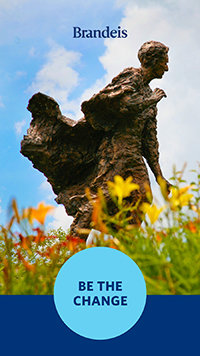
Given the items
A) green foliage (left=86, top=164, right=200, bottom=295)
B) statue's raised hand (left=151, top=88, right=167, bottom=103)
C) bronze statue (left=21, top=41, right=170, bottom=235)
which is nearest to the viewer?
green foliage (left=86, top=164, right=200, bottom=295)

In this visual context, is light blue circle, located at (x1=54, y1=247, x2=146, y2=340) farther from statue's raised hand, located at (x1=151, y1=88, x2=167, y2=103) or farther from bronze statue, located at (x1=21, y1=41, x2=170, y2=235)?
statue's raised hand, located at (x1=151, y1=88, x2=167, y2=103)

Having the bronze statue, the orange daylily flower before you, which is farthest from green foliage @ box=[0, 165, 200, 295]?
the bronze statue

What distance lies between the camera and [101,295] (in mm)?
1152

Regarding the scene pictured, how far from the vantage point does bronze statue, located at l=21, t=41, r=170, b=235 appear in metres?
3.96

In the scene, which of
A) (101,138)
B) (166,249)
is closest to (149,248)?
(166,249)

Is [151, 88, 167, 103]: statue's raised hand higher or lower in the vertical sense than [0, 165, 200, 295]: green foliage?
higher

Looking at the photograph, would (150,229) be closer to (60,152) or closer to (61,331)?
(61,331)

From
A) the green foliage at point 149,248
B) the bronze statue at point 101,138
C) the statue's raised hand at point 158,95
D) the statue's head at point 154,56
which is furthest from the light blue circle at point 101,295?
the statue's head at point 154,56

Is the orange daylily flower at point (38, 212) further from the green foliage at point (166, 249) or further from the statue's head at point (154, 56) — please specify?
the statue's head at point (154, 56)

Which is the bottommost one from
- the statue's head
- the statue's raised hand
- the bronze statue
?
the bronze statue

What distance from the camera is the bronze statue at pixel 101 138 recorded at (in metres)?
3.96

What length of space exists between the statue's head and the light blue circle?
145 inches

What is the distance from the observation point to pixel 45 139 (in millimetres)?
4328

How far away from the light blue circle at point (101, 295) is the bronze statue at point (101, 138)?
8.78ft
